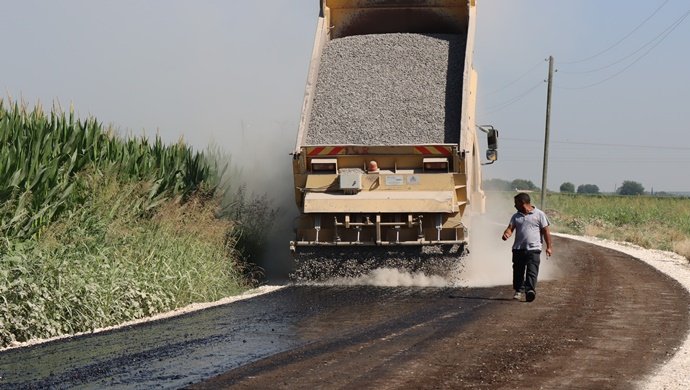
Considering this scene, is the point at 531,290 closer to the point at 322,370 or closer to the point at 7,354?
the point at 322,370

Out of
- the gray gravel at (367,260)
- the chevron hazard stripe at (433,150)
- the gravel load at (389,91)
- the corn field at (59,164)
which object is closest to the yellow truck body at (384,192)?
the chevron hazard stripe at (433,150)

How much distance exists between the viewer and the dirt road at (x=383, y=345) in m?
7.93

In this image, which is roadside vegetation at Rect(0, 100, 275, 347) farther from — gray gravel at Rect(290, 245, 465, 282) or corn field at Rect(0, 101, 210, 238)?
gray gravel at Rect(290, 245, 465, 282)

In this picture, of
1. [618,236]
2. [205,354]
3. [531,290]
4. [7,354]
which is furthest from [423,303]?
[618,236]

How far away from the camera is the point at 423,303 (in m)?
13.0

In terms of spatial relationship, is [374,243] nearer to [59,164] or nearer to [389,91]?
[389,91]

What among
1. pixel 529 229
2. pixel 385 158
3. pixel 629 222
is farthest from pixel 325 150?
pixel 629 222

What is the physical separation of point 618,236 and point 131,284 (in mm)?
24873

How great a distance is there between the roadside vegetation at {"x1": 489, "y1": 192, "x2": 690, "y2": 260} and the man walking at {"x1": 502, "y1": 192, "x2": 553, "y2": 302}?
872 centimetres

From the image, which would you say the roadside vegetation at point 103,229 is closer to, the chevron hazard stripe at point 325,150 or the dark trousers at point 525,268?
the chevron hazard stripe at point 325,150

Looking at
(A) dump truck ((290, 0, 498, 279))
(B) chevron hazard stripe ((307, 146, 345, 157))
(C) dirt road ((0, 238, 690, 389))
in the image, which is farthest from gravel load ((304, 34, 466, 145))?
(C) dirt road ((0, 238, 690, 389))

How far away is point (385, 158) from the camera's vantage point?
49.2 ft

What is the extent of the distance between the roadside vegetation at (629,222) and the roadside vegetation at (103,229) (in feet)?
25.7

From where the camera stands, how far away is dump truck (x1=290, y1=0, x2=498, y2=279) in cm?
1474
